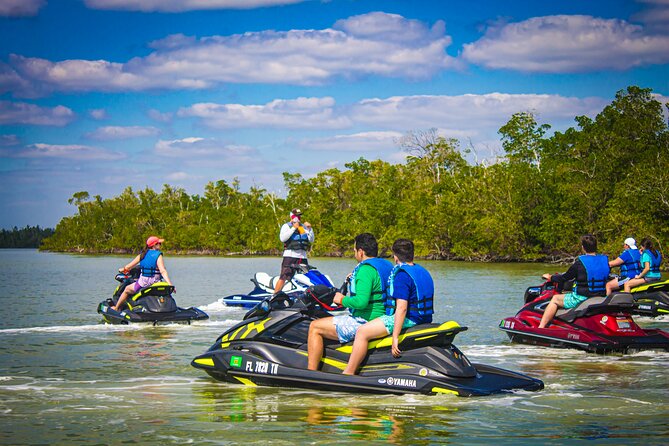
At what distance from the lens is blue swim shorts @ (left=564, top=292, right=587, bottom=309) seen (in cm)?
1323

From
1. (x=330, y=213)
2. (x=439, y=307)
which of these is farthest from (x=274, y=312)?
(x=330, y=213)

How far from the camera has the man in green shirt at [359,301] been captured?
9383mm

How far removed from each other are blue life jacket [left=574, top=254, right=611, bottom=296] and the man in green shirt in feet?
15.7

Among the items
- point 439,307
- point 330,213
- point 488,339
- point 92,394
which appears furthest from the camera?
point 330,213

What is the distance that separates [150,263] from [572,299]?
8239 millimetres

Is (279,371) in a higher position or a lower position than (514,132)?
lower

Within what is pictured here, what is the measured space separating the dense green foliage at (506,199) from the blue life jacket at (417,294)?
3678cm

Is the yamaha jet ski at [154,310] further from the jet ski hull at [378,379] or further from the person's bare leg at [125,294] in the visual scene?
the jet ski hull at [378,379]

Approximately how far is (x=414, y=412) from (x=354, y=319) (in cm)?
140

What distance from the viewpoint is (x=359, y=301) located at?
936cm

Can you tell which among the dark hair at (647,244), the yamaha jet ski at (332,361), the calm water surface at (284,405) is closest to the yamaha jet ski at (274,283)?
the calm water surface at (284,405)

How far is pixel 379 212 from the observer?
91375 millimetres

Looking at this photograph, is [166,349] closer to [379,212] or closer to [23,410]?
[23,410]

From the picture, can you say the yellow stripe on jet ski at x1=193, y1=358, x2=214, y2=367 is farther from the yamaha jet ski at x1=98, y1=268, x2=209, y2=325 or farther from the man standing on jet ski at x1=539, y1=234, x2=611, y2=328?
the yamaha jet ski at x1=98, y1=268, x2=209, y2=325
